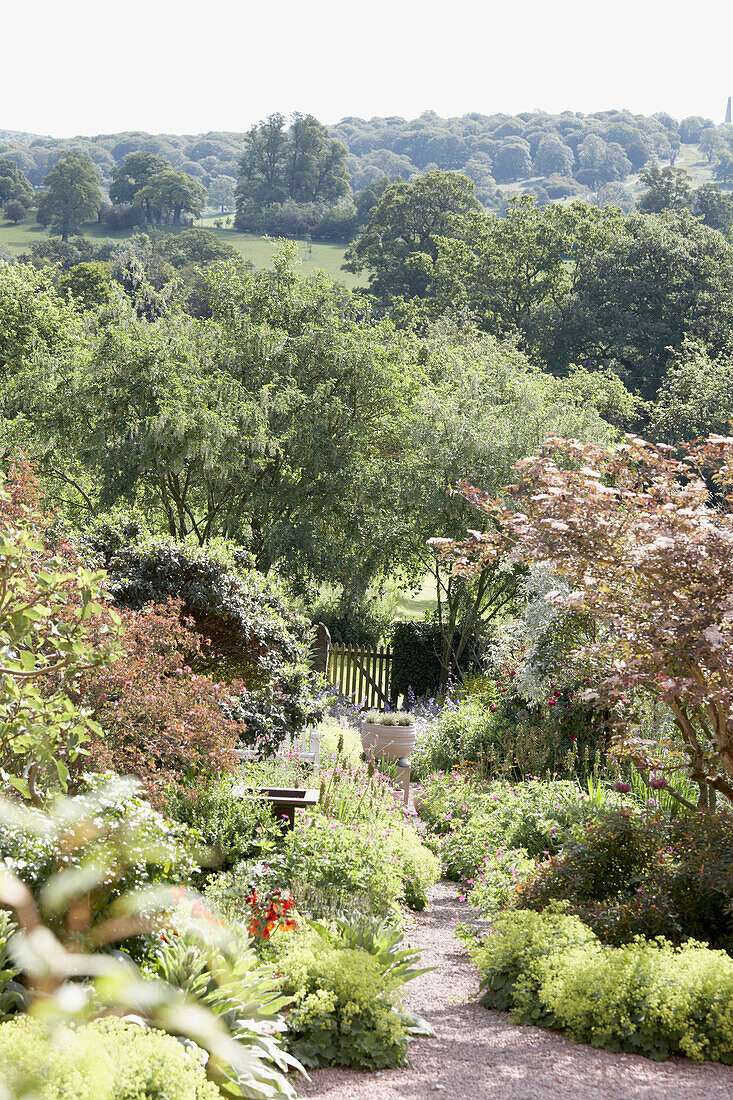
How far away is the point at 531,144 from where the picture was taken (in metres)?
161

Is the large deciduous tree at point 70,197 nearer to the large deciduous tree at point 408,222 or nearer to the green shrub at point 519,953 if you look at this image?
the large deciduous tree at point 408,222

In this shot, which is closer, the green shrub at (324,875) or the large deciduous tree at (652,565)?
the large deciduous tree at (652,565)

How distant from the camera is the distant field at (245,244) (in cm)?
7000

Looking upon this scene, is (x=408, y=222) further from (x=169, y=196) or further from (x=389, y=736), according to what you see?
(x=389, y=736)

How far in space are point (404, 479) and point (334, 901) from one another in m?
9.25

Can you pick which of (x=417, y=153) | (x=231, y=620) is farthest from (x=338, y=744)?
(x=417, y=153)

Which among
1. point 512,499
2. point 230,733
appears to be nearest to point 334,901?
point 230,733

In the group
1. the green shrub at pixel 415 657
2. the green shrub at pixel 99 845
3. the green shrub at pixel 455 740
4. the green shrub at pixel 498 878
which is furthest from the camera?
the green shrub at pixel 415 657

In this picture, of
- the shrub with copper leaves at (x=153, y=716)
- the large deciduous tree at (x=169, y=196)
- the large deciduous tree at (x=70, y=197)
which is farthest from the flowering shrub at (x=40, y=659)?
the large deciduous tree at (x=169, y=196)

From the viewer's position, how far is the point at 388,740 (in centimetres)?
867

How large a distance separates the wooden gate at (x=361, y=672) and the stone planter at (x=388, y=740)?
4.95 meters

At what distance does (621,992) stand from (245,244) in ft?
250

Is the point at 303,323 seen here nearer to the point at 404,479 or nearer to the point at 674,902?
the point at 404,479

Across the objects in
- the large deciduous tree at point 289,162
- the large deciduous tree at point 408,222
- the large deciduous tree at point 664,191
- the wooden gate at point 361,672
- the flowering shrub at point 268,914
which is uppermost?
the large deciduous tree at point 289,162
